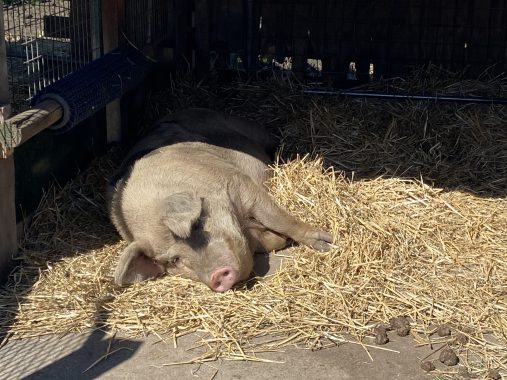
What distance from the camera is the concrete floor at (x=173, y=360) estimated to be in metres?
4.16

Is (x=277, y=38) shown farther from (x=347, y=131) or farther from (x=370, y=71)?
(x=347, y=131)

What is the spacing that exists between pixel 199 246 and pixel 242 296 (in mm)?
377

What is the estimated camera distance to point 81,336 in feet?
14.9

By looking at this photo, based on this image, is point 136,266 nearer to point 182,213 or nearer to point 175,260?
point 175,260

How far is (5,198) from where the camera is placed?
4961 millimetres

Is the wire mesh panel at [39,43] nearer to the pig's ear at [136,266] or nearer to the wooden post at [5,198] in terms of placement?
the wooden post at [5,198]

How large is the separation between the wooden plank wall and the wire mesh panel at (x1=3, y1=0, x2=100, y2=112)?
79.8 inches

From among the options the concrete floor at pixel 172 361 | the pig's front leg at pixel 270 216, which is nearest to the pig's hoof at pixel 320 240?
the pig's front leg at pixel 270 216

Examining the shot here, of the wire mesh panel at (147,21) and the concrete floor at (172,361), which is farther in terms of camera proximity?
the wire mesh panel at (147,21)

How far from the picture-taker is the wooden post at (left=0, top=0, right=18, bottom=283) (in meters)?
4.82

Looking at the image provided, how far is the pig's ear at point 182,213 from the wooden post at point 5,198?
90 centimetres

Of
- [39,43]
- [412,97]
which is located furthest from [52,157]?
[412,97]

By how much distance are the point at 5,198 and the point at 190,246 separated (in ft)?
3.50

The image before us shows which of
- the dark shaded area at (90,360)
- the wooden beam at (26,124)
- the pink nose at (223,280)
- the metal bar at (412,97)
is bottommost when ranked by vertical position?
the dark shaded area at (90,360)
